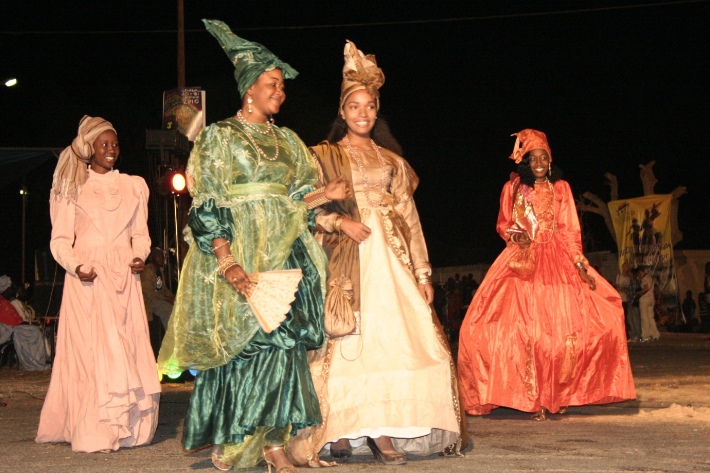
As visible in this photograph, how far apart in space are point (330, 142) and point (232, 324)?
5.02 ft

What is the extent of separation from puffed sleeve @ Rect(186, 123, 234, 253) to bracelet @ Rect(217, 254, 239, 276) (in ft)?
0.37

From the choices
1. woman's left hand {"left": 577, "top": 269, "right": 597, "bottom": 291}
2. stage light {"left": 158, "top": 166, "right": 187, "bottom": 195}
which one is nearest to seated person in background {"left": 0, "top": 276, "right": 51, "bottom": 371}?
stage light {"left": 158, "top": 166, "right": 187, "bottom": 195}

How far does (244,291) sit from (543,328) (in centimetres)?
340

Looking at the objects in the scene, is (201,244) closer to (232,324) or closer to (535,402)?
(232,324)

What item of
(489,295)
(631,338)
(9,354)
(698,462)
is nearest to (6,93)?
(9,354)

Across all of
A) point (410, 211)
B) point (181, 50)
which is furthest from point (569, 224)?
point (181, 50)

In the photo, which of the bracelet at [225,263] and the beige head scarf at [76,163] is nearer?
the bracelet at [225,263]

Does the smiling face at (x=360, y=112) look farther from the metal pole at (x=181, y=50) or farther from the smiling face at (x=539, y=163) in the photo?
the metal pole at (x=181, y=50)

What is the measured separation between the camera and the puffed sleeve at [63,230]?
607 centimetres

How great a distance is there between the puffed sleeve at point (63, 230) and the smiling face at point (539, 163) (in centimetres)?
370

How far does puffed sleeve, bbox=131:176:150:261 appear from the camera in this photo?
6.28 metres

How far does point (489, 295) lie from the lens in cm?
750

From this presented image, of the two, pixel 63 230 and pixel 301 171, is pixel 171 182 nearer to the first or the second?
pixel 63 230

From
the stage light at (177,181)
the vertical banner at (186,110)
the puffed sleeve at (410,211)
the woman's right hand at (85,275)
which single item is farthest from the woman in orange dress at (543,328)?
the vertical banner at (186,110)
